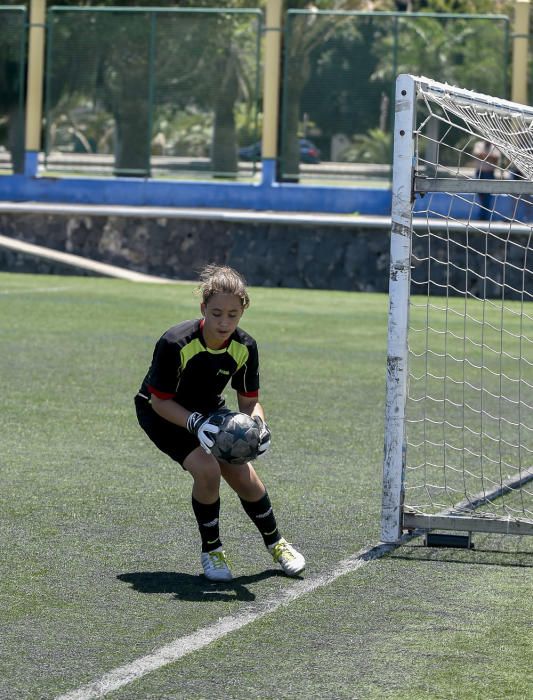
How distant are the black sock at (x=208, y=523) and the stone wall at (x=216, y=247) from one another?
15.9 m

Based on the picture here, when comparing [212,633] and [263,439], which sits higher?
[263,439]

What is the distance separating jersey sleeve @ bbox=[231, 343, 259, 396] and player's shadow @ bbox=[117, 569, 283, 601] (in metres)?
0.83

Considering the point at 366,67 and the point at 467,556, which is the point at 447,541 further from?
the point at 366,67

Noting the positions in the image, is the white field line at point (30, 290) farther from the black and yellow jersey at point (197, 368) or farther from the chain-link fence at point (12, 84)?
the black and yellow jersey at point (197, 368)

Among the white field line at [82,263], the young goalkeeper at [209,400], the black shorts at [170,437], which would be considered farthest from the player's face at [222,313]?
the white field line at [82,263]

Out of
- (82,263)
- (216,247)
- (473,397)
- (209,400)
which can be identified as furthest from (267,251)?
(209,400)

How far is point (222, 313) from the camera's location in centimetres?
564

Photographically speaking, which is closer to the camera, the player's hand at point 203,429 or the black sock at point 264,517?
the player's hand at point 203,429

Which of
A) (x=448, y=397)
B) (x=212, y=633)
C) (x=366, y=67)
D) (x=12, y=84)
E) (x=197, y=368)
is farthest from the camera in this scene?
(x=12, y=84)

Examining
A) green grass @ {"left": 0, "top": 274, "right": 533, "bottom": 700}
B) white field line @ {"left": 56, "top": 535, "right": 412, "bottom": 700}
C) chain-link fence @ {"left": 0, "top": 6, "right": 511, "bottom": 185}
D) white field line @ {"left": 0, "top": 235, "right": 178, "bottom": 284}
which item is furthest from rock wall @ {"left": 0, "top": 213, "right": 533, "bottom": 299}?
white field line @ {"left": 56, "top": 535, "right": 412, "bottom": 700}

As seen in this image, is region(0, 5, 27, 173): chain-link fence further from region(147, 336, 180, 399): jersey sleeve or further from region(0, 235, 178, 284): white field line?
region(147, 336, 180, 399): jersey sleeve

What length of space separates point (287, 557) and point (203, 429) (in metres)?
0.74

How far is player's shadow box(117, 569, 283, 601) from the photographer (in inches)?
219

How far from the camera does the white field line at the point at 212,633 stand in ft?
14.4
